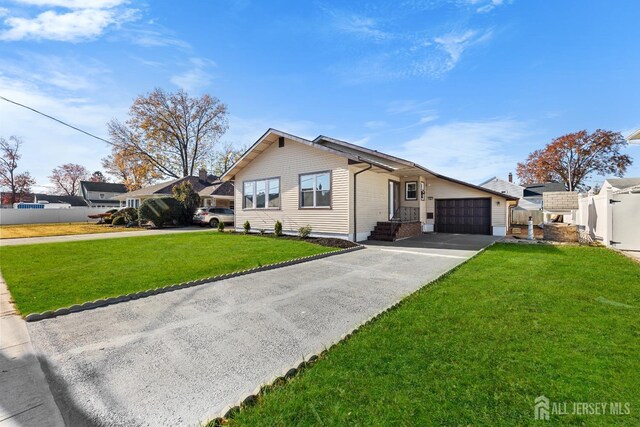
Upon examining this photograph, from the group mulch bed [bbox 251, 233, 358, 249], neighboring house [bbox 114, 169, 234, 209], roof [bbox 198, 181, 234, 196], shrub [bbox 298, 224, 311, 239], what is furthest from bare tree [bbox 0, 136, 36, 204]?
mulch bed [bbox 251, 233, 358, 249]

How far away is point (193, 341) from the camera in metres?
3.25

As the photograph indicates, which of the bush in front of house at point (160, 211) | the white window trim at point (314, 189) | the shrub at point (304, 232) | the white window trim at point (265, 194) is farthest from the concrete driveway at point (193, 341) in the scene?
the bush in front of house at point (160, 211)

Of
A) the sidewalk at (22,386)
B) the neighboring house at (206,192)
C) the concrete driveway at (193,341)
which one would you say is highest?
the neighboring house at (206,192)

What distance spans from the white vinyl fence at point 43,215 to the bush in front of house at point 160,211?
16892mm

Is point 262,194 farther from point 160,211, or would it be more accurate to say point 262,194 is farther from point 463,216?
point 463,216

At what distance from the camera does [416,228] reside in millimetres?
14047

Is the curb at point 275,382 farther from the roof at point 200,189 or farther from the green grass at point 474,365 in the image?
the roof at point 200,189

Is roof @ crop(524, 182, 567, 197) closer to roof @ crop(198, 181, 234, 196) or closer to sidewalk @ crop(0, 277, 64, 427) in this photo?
roof @ crop(198, 181, 234, 196)

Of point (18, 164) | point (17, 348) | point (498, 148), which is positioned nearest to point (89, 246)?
point (17, 348)

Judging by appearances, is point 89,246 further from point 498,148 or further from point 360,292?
point 498,148

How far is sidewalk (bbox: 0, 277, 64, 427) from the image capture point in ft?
6.71

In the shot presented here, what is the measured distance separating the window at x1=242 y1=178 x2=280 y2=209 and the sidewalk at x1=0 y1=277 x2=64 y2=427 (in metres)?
10.8

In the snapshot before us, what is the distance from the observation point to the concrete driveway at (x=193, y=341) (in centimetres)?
223

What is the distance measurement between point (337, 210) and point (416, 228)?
502 centimetres
